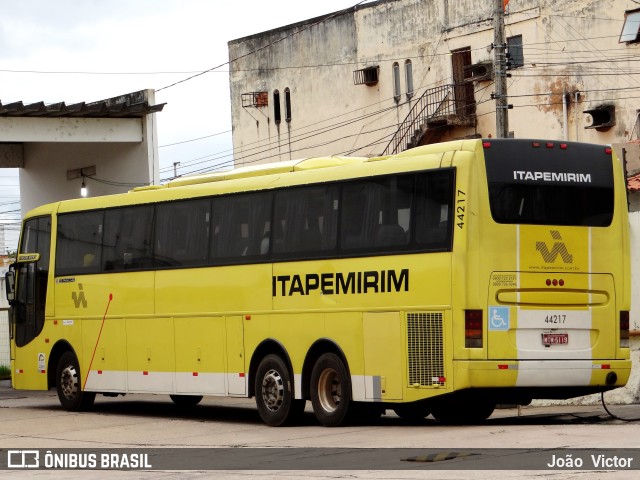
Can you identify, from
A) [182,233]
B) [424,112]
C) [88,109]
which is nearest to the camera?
[182,233]

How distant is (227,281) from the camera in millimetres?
20828

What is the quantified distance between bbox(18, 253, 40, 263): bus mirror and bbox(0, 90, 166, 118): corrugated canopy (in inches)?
275

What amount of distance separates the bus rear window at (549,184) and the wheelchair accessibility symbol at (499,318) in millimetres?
1077

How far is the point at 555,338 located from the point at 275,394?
438 cm

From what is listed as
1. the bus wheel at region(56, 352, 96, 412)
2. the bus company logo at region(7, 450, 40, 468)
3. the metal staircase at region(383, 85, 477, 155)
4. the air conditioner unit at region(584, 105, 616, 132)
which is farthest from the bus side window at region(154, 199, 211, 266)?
the metal staircase at region(383, 85, 477, 155)

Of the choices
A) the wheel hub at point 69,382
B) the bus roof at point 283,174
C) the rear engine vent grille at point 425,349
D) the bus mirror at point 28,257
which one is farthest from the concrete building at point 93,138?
the rear engine vent grille at point 425,349

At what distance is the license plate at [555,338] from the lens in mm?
17422

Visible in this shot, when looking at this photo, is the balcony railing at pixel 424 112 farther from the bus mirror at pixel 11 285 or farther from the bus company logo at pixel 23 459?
the bus company logo at pixel 23 459

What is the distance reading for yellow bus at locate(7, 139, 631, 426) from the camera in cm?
1717

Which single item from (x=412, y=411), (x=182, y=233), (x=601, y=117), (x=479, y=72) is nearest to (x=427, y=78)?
(x=479, y=72)

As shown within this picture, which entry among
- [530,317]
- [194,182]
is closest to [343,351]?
[530,317]

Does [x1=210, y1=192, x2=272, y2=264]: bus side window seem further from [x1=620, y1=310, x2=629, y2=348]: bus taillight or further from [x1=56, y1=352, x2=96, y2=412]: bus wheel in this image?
[x1=620, y1=310, x2=629, y2=348]: bus taillight

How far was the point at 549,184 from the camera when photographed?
17.7 m

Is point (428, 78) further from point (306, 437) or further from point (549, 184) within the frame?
point (306, 437)
